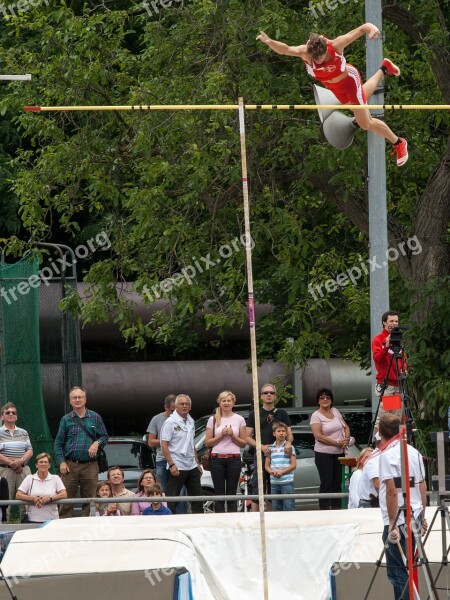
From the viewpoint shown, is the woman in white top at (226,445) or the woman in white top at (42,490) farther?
the woman in white top at (226,445)

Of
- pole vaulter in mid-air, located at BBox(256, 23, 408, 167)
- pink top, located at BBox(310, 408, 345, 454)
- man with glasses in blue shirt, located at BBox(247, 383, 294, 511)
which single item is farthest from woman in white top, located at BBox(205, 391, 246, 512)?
pole vaulter in mid-air, located at BBox(256, 23, 408, 167)

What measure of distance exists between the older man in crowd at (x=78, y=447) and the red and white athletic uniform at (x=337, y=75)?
162 inches

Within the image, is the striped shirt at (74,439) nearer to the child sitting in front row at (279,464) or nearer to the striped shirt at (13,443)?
the striped shirt at (13,443)

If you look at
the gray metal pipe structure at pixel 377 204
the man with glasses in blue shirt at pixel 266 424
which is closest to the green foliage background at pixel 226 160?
the gray metal pipe structure at pixel 377 204

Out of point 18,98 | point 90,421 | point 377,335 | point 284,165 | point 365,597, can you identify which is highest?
point 18,98

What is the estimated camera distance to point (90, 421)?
42.6 feet

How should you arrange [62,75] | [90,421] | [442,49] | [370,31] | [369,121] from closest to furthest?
[370,31] < [369,121] < [90,421] < [442,49] < [62,75]

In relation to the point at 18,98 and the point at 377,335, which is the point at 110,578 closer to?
the point at 377,335

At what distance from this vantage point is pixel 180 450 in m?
13.3

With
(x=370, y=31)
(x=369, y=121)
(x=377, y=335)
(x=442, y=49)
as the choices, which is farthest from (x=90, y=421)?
(x=442, y=49)

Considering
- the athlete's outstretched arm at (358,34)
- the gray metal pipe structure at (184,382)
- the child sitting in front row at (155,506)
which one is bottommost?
the gray metal pipe structure at (184,382)

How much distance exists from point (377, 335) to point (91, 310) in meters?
5.19

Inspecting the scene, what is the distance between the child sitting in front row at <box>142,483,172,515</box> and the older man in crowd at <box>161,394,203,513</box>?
2.78 feet

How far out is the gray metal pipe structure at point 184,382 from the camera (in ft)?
83.9
